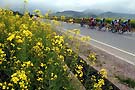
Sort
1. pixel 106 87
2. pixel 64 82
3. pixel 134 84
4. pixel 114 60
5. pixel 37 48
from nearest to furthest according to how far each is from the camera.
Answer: pixel 64 82 < pixel 37 48 < pixel 106 87 < pixel 134 84 < pixel 114 60

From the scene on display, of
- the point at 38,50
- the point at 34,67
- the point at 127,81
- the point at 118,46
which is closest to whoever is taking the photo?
the point at 34,67

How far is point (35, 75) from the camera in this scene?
22.2 ft

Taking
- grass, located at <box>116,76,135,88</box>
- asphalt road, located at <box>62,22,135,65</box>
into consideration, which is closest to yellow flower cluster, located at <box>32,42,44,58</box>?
grass, located at <box>116,76,135,88</box>

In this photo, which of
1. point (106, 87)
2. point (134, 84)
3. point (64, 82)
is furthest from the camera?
point (134, 84)

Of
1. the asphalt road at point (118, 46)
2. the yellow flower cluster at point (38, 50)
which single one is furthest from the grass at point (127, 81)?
the asphalt road at point (118, 46)

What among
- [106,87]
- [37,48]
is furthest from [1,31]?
[106,87]

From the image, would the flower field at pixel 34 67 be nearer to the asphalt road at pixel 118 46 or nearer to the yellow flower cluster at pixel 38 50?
the yellow flower cluster at pixel 38 50

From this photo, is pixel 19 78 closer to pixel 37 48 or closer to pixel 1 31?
pixel 37 48

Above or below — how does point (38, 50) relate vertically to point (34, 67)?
above

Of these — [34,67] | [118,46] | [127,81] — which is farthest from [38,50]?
[118,46]

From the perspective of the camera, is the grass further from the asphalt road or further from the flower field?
the asphalt road

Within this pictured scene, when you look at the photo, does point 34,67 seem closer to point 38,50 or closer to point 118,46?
point 38,50

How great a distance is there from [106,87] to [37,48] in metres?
1.51

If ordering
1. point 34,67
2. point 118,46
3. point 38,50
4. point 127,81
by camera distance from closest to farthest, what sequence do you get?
point 34,67
point 38,50
point 127,81
point 118,46
